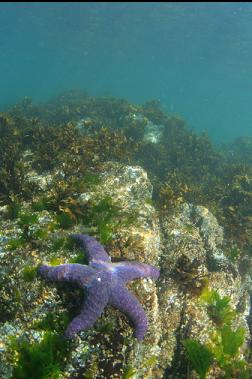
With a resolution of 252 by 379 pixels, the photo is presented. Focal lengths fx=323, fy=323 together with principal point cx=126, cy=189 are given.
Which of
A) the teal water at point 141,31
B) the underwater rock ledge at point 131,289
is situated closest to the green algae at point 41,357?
the underwater rock ledge at point 131,289

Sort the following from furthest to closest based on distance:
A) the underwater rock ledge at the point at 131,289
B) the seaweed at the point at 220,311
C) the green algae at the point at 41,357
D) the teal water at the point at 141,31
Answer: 1. the teal water at the point at 141,31
2. the seaweed at the point at 220,311
3. the underwater rock ledge at the point at 131,289
4. the green algae at the point at 41,357

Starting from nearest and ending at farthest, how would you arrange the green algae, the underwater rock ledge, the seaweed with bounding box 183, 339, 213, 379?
the green algae, the underwater rock ledge, the seaweed with bounding box 183, 339, 213, 379

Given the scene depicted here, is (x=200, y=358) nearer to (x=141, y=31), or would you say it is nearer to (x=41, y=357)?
(x=41, y=357)

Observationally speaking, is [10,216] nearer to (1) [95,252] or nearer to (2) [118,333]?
(1) [95,252]

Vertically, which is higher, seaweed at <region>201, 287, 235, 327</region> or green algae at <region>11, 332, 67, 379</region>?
green algae at <region>11, 332, 67, 379</region>

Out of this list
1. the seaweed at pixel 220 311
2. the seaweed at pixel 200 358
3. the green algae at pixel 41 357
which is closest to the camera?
the green algae at pixel 41 357

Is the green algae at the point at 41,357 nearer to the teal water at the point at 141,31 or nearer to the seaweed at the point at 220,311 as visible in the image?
the seaweed at the point at 220,311

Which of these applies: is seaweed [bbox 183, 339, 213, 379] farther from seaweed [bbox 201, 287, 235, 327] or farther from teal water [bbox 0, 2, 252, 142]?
teal water [bbox 0, 2, 252, 142]

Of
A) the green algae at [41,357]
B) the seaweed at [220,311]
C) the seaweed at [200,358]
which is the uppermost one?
the green algae at [41,357]

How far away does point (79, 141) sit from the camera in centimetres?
1143

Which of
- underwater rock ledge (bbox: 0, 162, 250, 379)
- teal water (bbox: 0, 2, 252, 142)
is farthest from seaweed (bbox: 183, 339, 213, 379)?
teal water (bbox: 0, 2, 252, 142)

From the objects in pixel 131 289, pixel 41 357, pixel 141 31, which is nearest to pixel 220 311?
pixel 131 289

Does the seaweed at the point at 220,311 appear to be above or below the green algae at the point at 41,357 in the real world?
below

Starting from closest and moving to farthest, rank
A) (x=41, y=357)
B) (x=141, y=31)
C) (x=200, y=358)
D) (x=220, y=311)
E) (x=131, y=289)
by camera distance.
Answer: (x=41, y=357) < (x=200, y=358) < (x=131, y=289) < (x=220, y=311) < (x=141, y=31)
